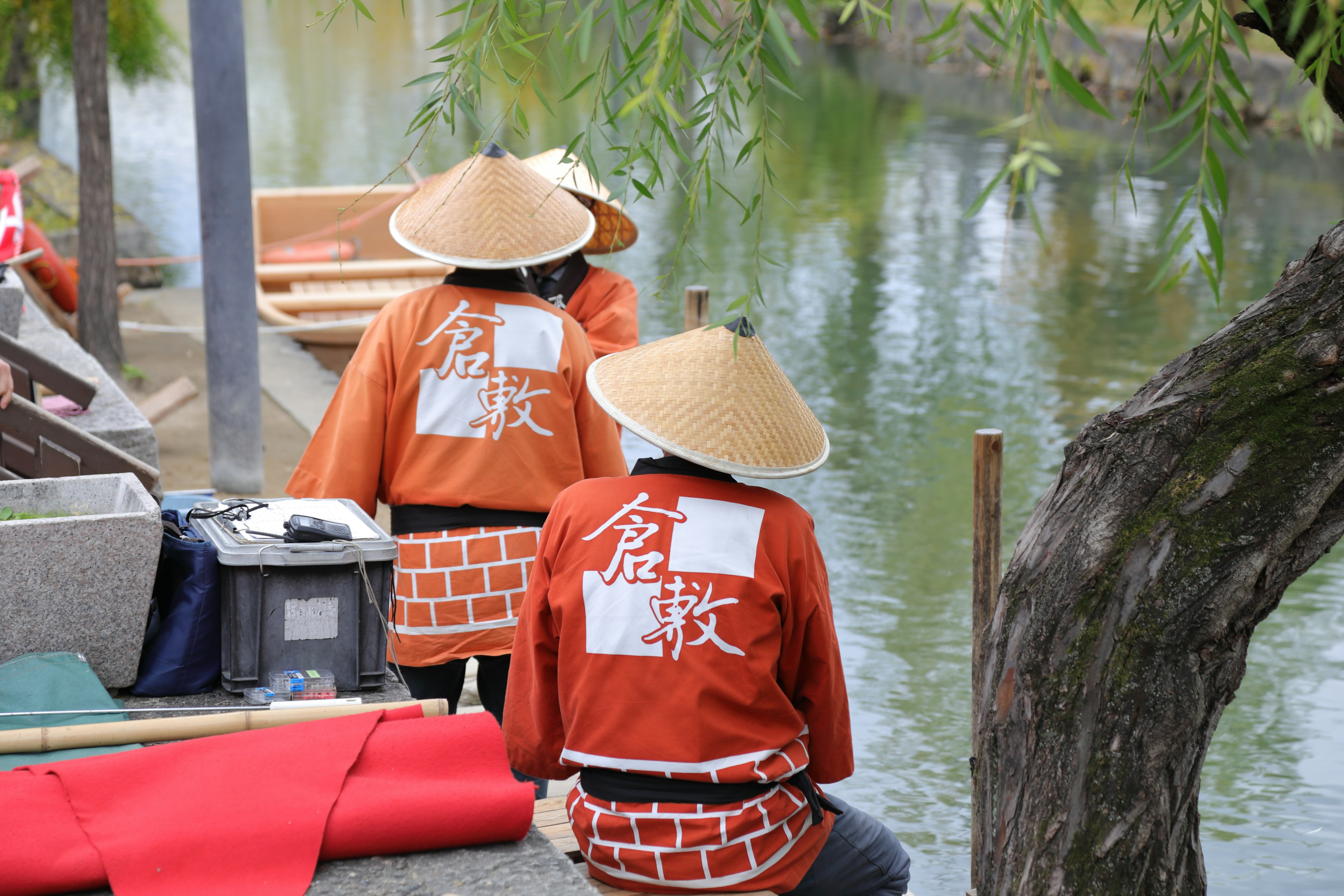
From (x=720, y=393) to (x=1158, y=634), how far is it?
0.85 meters

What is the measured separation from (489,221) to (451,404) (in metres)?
0.48

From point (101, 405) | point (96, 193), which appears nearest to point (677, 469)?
point (101, 405)

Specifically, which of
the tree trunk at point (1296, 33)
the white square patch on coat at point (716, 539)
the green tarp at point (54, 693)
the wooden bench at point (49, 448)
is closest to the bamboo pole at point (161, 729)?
the green tarp at point (54, 693)

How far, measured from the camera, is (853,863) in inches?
99.8

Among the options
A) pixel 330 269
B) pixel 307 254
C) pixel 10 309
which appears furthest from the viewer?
pixel 307 254

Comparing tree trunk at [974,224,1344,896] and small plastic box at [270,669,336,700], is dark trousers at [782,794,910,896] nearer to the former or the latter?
tree trunk at [974,224,1344,896]

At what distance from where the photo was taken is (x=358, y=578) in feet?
8.80

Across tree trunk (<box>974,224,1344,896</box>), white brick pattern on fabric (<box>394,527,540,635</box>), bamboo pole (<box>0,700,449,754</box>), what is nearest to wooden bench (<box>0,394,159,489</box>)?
white brick pattern on fabric (<box>394,527,540,635</box>)

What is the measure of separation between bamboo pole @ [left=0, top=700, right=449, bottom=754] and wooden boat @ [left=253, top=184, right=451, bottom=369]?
15.9ft

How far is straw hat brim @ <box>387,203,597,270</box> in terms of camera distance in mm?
3188

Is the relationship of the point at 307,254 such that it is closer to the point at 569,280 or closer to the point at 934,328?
the point at 934,328

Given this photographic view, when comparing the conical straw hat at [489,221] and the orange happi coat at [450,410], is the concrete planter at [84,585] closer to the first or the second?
the orange happi coat at [450,410]

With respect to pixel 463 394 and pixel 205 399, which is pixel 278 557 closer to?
pixel 463 394

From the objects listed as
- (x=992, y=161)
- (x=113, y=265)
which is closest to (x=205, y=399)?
(x=113, y=265)
